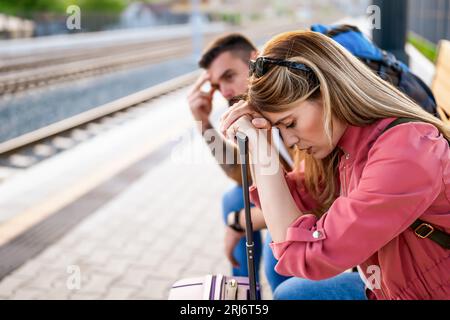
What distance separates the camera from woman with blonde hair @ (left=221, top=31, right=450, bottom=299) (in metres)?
1.45

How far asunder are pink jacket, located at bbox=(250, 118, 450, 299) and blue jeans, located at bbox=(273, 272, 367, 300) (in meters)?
0.38

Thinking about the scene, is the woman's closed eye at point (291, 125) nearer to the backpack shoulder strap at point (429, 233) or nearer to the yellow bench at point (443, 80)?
the backpack shoulder strap at point (429, 233)

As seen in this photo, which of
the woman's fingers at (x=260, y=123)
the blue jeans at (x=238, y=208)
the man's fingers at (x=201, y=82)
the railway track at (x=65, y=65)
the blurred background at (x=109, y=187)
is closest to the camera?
the woman's fingers at (x=260, y=123)

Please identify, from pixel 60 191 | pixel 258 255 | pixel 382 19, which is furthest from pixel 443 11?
pixel 258 255

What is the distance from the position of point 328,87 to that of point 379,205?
1.15ft

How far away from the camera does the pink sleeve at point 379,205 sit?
1433 millimetres

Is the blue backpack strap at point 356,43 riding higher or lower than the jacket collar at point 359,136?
higher


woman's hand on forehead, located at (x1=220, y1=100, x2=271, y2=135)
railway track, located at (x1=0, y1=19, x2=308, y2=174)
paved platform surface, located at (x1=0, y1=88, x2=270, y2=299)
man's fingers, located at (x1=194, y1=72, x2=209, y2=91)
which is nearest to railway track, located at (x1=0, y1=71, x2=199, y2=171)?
railway track, located at (x1=0, y1=19, x2=308, y2=174)

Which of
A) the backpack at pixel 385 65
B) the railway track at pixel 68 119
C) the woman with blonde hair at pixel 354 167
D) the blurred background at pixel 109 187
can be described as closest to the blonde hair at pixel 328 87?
the woman with blonde hair at pixel 354 167

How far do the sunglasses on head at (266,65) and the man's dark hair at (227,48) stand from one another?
1.34 m

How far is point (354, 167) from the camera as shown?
1.64 m

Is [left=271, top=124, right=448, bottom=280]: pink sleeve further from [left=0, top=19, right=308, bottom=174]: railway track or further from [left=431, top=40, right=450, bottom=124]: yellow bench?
[left=431, top=40, right=450, bottom=124]: yellow bench

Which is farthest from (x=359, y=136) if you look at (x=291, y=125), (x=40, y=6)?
(x=40, y=6)

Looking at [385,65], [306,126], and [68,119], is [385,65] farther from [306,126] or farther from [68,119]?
[68,119]
